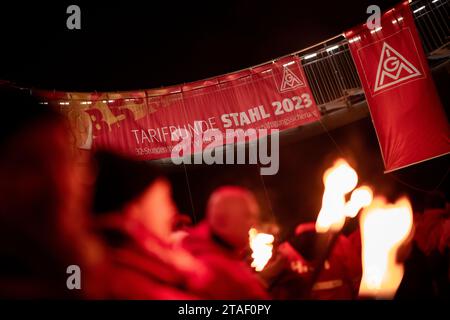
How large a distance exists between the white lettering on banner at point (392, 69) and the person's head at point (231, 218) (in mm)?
3436

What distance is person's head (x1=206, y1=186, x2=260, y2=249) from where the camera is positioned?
3.02 metres

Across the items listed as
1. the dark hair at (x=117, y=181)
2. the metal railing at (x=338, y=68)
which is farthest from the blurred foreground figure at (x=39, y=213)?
the metal railing at (x=338, y=68)

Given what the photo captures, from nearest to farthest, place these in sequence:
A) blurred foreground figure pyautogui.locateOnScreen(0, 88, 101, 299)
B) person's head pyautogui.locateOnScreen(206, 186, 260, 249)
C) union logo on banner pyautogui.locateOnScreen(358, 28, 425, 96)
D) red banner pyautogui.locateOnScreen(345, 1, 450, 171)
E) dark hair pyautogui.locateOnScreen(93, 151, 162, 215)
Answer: blurred foreground figure pyautogui.locateOnScreen(0, 88, 101, 299)
dark hair pyautogui.locateOnScreen(93, 151, 162, 215)
person's head pyautogui.locateOnScreen(206, 186, 260, 249)
red banner pyautogui.locateOnScreen(345, 1, 450, 171)
union logo on banner pyautogui.locateOnScreen(358, 28, 425, 96)

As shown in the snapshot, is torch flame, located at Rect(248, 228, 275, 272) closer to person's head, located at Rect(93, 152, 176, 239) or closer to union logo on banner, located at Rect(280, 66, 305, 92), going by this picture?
person's head, located at Rect(93, 152, 176, 239)

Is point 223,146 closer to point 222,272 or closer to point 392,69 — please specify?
point 392,69

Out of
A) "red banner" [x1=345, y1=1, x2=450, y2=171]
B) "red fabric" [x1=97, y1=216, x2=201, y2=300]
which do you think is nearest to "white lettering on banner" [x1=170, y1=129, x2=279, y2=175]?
"red banner" [x1=345, y1=1, x2=450, y2=171]

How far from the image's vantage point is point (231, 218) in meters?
3.06

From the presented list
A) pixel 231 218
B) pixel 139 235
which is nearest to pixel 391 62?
pixel 231 218

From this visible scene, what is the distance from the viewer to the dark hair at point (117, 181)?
8.47 ft

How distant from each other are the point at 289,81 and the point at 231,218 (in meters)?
3.85

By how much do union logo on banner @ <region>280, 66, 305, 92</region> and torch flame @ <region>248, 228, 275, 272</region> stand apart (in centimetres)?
271

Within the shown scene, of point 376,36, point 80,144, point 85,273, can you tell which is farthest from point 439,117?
point 80,144

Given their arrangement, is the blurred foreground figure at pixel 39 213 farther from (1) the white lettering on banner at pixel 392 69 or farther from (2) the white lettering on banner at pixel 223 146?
(1) the white lettering on banner at pixel 392 69

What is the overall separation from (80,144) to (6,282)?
4.95 metres
